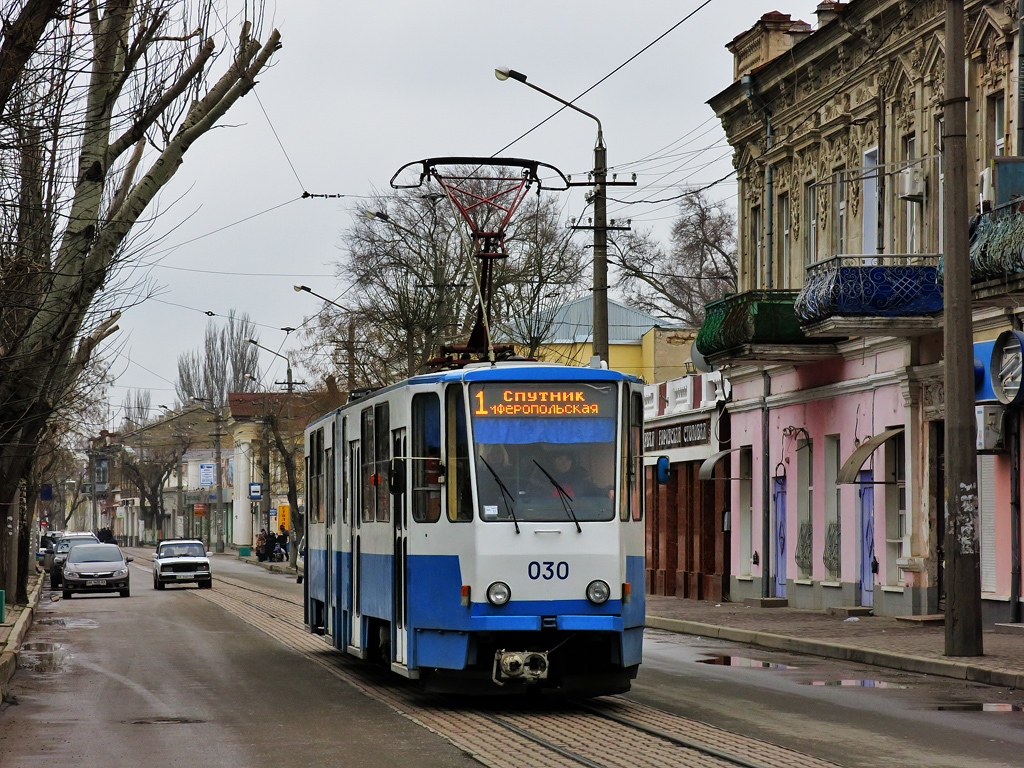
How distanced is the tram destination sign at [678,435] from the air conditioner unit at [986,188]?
1459cm

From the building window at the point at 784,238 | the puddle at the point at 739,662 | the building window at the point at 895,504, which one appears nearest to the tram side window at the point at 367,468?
the puddle at the point at 739,662

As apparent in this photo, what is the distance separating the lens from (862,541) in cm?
2791

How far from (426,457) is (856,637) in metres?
9.74

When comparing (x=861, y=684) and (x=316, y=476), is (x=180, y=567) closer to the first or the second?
(x=316, y=476)

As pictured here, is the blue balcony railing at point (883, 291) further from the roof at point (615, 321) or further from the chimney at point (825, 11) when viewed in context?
the roof at point (615, 321)

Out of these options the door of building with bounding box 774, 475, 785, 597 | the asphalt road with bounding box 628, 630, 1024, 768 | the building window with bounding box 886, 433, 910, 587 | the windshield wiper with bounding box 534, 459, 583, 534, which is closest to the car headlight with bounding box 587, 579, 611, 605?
the windshield wiper with bounding box 534, 459, 583, 534

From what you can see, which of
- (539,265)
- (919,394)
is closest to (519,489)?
(919,394)

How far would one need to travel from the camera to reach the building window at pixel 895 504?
2648 cm

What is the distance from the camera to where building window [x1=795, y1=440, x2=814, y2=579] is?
100.0ft

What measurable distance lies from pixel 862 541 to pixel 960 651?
10191mm

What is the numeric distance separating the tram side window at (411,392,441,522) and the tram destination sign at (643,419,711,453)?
22372 mm

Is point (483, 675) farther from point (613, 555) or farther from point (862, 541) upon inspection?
point (862, 541)

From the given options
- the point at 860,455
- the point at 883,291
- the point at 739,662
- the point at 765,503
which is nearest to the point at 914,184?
the point at 883,291

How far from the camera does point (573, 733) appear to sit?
478 inches
